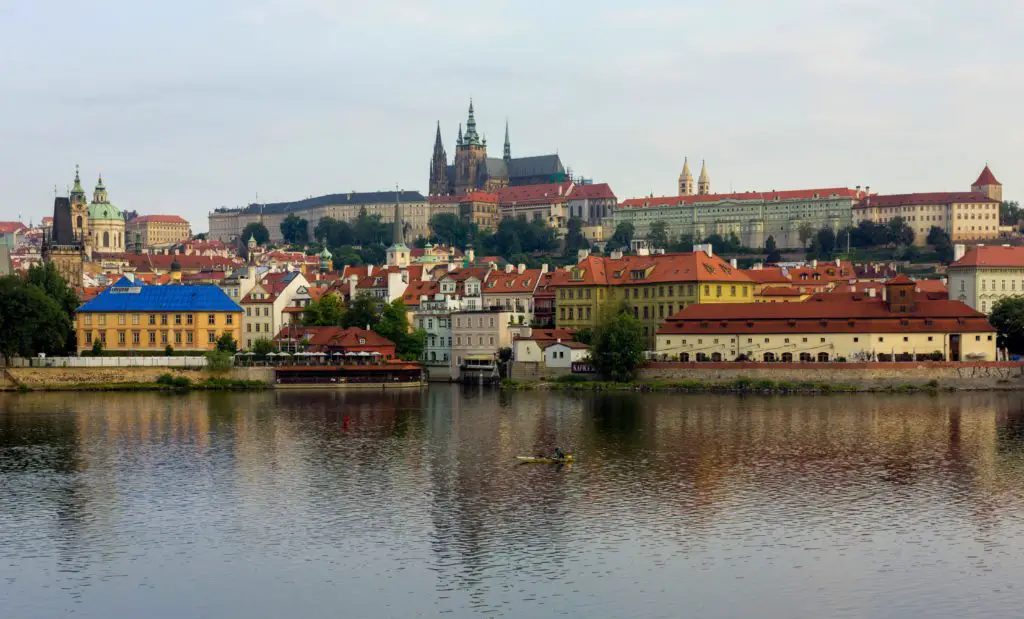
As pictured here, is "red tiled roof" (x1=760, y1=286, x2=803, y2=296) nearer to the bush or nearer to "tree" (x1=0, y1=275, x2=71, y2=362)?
the bush

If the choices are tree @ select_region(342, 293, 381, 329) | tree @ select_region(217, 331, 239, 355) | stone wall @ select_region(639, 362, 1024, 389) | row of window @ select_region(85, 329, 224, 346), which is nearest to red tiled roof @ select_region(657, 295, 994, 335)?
stone wall @ select_region(639, 362, 1024, 389)

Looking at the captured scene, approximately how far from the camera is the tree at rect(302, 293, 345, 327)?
9425 cm

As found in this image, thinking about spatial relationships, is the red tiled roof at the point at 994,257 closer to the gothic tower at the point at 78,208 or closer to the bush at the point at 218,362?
the bush at the point at 218,362

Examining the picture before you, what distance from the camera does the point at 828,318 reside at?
7950 cm

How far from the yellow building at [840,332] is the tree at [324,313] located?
75.7 ft

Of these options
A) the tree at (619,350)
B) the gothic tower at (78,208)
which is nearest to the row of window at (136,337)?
the tree at (619,350)

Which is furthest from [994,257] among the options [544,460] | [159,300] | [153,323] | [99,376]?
[544,460]

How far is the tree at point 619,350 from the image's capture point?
7788 centimetres

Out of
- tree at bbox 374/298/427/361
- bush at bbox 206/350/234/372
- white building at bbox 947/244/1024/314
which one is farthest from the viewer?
white building at bbox 947/244/1024/314

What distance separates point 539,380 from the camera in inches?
3243

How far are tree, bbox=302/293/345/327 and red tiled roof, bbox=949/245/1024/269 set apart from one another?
42436mm

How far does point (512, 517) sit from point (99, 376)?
4877 cm

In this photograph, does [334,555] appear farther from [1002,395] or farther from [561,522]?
[1002,395]

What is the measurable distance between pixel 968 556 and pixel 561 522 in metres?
9.83
